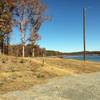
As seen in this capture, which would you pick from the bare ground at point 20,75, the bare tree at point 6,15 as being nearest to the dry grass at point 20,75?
the bare ground at point 20,75

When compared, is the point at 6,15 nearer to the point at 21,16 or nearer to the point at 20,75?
the point at 21,16

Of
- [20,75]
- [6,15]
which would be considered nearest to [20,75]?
[20,75]

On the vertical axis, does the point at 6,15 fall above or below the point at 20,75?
above

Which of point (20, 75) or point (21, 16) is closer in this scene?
point (20, 75)

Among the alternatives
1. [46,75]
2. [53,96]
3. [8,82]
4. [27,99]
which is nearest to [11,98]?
[27,99]

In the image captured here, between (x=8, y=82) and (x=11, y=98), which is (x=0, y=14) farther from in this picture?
(x=11, y=98)

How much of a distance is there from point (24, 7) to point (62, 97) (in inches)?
1325

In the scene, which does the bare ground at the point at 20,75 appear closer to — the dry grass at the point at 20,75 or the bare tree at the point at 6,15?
the dry grass at the point at 20,75

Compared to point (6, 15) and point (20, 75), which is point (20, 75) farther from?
point (6, 15)

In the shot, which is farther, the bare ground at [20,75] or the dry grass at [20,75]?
the dry grass at [20,75]

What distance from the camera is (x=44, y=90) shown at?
15.4m

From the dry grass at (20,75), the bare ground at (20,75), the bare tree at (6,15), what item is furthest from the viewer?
the bare tree at (6,15)

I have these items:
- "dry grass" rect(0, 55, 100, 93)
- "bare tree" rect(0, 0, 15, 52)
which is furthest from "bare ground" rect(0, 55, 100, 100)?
"bare tree" rect(0, 0, 15, 52)

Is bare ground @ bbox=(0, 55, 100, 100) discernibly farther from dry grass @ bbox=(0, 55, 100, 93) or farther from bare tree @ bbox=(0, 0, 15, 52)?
bare tree @ bbox=(0, 0, 15, 52)
